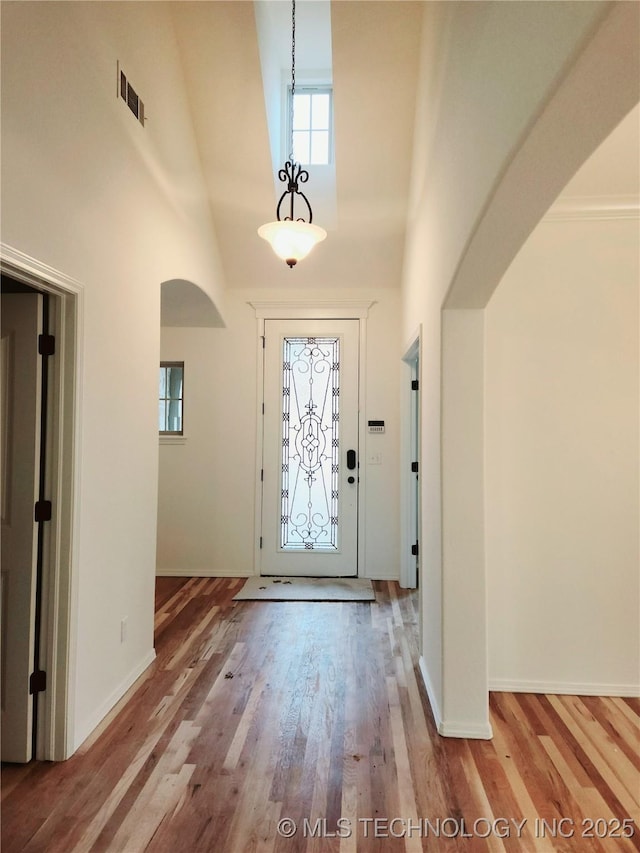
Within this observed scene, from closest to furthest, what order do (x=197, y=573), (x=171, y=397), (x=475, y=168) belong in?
1. (x=475, y=168)
2. (x=197, y=573)
3. (x=171, y=397)

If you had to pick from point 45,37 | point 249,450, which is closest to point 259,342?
point 249,450

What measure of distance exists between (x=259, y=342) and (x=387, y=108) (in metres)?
2.23

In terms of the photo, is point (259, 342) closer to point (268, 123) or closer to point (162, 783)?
point (268, 123)

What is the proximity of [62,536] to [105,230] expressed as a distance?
1.50 m

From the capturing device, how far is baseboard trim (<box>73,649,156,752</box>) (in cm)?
215

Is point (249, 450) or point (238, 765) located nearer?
point (238, 765)

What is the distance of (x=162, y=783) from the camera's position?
1.90 m

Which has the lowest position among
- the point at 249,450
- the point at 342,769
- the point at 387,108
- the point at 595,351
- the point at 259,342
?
the point at 342,769

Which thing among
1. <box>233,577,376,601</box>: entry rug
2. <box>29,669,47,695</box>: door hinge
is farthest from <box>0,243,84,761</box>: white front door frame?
<box>233,577,376,601</box>: entry rug

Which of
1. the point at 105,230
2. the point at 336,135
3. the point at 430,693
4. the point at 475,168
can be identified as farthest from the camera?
the point at 336,135

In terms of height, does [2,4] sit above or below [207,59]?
below

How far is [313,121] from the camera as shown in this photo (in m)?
4.05

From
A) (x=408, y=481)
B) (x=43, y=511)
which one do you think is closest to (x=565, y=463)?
(x=408, y=481)

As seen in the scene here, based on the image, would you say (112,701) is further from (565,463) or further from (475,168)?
(475,168)
